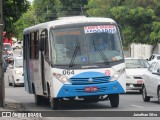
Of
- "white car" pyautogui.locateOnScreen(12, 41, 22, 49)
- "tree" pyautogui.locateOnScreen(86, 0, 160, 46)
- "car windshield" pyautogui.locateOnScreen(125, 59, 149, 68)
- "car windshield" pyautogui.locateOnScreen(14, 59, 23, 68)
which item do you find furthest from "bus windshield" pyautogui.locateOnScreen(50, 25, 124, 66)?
"white car" pyautogui.locateOnScreen(12, 41, 22, 49)

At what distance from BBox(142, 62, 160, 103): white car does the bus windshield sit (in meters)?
2.50

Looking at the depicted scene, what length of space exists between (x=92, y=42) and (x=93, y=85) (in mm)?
1464

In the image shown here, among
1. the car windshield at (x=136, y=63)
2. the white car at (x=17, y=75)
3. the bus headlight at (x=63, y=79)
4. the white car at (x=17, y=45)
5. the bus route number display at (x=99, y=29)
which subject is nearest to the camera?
the bus headlight at (x=63, y=79)

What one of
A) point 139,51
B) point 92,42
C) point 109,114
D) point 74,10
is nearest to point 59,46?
point 92,42

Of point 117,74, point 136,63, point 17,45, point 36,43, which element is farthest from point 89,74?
point 17,45

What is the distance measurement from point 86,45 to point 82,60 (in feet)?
1.81

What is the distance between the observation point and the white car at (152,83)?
74.4 feet

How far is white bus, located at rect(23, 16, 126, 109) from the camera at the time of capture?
66.1 ft

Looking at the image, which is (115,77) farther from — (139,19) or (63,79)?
(139,19)

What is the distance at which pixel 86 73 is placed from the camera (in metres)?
20.2

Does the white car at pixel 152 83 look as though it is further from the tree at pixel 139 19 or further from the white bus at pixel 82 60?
the tree at pixel 139 19

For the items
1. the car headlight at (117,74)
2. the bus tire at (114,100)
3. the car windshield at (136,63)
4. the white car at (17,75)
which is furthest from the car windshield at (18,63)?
the car headlight at (117,74)

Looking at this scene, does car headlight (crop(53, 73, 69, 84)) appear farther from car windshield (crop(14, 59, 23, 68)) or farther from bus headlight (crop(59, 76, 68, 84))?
car windshield (crop(14, 59, 23, 68))

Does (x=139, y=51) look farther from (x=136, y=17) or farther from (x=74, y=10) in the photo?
(x=74, y=10)
